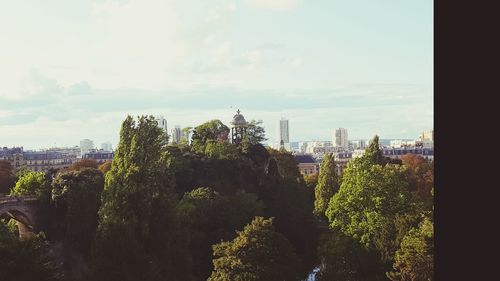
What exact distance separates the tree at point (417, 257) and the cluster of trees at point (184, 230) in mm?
46

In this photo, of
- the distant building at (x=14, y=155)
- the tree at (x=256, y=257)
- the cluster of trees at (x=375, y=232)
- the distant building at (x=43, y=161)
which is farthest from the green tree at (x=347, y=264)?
the distant building at (x=43, y=161)

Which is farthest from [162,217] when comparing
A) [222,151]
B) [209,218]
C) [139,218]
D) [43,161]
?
[43,161]

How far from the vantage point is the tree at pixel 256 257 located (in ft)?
94.1

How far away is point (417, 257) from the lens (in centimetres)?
2741

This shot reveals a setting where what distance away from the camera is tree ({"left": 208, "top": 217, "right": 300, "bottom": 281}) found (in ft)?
94.1

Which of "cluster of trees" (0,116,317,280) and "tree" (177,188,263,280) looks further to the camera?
"tree" (177,188,263,280)

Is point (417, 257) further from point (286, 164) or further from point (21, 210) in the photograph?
point (286, 164)

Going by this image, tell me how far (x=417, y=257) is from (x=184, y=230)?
11918mm

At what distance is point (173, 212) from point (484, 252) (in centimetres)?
2915

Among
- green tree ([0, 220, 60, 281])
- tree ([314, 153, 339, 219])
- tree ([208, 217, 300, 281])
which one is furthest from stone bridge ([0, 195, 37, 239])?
tree ([314, 153, 339, 219])

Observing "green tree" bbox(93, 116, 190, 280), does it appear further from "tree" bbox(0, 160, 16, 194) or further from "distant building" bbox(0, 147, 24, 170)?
"distant building" bbox(0, 147, 24, 170)

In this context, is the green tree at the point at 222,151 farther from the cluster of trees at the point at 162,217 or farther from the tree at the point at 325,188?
the tree at the point at 325,188

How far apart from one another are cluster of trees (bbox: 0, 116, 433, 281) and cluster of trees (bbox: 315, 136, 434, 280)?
0.05 metres

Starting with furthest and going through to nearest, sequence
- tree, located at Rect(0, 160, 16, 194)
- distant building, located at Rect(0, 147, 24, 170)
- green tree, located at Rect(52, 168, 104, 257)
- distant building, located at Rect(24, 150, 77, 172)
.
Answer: distant building, located at Rect(24, 150, 77, 172) < distant building, located at Rect(0, 147, 24, 170) < tree, located at Rect(0, 160, 16, 194) < green tree, located at Rect(52, 168, 104, 257)
